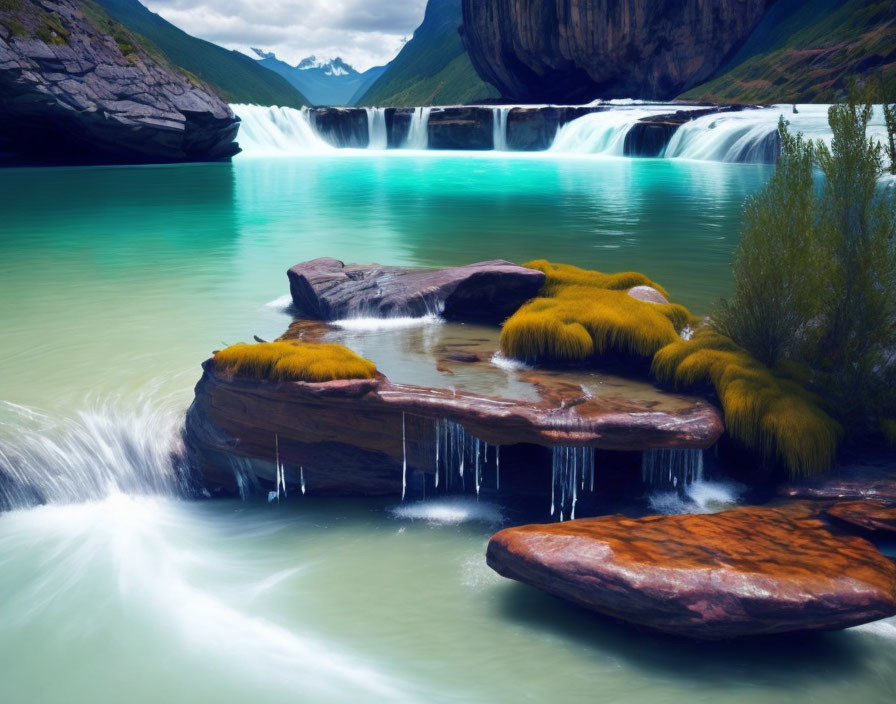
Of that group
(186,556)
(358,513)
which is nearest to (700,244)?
(358,513)

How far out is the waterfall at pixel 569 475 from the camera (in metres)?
6.53

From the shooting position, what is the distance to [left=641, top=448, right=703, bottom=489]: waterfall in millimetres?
6629

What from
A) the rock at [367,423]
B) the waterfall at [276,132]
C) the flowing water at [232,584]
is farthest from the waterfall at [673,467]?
the waterfall at [276,132]

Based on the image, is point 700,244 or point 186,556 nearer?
point 186,556

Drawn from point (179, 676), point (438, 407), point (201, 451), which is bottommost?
point (179, 676)

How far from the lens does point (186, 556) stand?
6137 millimetres

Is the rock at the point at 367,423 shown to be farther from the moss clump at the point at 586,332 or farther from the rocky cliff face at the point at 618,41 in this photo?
the rocky cliff face at the point at 618,41

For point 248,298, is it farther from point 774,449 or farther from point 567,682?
point 567,682

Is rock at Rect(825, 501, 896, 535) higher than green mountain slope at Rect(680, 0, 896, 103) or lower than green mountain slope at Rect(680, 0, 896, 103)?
lower

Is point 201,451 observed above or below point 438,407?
below

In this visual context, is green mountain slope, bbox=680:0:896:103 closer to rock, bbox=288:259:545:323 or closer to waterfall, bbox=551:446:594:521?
rock, bbox=288:259:545:323

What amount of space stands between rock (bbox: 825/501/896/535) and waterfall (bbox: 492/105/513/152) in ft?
194

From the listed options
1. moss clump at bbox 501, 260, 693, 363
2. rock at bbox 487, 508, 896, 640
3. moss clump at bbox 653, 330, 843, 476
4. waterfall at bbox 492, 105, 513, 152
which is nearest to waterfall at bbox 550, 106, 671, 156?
waterfall at bbox 492, 105, 513, 152

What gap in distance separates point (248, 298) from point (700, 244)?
10.4 metres
